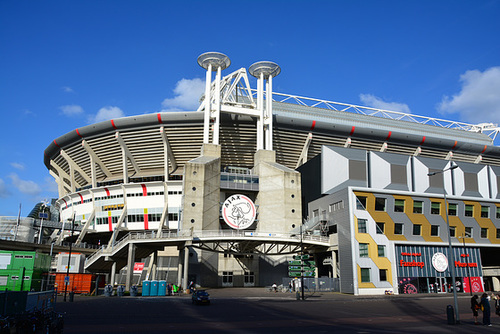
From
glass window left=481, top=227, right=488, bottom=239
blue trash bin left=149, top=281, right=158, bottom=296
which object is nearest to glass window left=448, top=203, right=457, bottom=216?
glass window left=481, top=227, right=488, bottom=239

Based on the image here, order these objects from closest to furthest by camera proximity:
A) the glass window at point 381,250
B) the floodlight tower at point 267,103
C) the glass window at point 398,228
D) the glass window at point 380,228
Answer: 1. the glass window at point 381,250
2. the glass window at point 380,228
3. the glass window at point 398,228
4. the floodlight tower at point 267,103

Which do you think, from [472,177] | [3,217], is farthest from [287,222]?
[3,217]

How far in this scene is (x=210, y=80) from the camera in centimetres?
6925

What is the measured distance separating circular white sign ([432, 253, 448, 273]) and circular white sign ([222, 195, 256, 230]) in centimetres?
2473

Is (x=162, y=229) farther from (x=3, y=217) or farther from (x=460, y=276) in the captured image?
(x=460, y=276)

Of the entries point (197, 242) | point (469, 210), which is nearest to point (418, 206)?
point (469, 210)

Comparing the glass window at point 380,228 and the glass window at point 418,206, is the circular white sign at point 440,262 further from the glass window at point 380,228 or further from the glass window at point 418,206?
the glass window at point 380,228

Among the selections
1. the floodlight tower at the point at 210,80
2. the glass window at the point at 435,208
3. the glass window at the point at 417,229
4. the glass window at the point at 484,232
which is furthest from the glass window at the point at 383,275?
the floodlight tower at the point at 210,80

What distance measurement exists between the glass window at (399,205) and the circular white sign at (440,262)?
281 inches

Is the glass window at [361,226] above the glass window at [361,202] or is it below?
below

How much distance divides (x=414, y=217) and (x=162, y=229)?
44.1 m

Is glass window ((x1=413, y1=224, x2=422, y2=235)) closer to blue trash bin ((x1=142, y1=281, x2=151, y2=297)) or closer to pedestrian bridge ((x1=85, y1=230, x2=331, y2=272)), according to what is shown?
pedestrian bridge ((x1=85, y1=230, x2=331, y2=272))

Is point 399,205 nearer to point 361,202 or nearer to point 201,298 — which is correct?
point 361,202

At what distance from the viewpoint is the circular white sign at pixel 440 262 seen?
50031 millimetres
